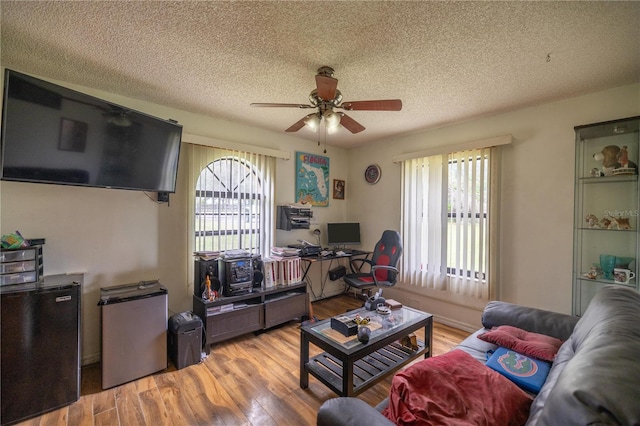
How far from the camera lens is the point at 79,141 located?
6.40 ft

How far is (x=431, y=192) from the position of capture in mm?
3412

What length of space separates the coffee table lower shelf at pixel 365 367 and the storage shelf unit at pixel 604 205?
1621mm

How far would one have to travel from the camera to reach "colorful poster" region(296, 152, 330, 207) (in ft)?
12.8

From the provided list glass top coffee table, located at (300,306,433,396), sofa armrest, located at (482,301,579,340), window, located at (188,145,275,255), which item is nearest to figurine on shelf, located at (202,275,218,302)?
window, located at (188,145,275,255)

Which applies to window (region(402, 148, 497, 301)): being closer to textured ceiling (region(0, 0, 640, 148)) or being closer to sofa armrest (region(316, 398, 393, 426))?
textured ceiling (region(0, 0, 640, 148))

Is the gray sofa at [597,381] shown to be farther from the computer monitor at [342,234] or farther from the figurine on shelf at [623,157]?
the computer monitor at [342,234]

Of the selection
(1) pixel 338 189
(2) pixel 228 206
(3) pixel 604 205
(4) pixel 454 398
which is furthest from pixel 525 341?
(1) pixel 338 189

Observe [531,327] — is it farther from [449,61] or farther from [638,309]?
[449,61]

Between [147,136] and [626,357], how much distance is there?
305cm

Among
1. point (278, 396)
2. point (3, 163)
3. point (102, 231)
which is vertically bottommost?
point (278, 396)

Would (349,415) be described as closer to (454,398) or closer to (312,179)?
(454,398)

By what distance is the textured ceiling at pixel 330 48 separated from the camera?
1.44 meters

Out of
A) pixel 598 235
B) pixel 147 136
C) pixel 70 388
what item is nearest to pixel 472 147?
pixel 598 235

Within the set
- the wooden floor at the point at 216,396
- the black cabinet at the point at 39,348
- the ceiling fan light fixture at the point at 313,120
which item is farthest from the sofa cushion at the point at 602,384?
the black cabinet at the point at 39,348
